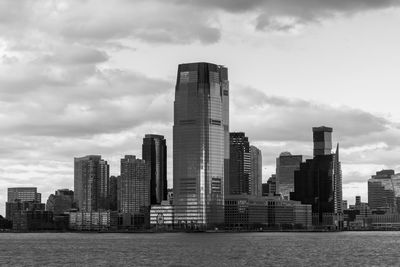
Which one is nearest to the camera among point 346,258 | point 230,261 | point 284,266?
point 284,266

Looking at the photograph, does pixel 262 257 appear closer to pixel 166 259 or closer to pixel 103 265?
pixel 166 259

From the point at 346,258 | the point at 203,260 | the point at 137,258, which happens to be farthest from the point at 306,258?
the point at 137,258

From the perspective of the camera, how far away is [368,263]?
168500mm

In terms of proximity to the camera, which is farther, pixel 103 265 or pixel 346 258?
pixel 346 258

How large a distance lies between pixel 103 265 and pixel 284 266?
30643mm

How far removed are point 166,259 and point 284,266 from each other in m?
30.4

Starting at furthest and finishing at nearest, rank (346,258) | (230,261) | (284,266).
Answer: (346,258), (230,261), (284,266)

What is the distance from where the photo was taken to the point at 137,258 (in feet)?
607

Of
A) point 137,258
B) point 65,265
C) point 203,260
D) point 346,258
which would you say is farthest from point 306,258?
point 65,265

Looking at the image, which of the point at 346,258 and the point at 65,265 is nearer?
the point at 65,265

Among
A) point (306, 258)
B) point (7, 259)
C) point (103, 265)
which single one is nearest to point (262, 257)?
point (306, 258)

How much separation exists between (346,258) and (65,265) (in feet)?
182

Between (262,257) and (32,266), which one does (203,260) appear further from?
(32,266)

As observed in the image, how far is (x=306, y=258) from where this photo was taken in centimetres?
18375
